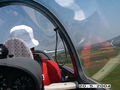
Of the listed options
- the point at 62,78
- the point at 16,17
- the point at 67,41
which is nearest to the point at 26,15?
the point at 16,17

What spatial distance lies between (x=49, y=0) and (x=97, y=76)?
983mm

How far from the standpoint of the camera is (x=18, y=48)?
3967mm

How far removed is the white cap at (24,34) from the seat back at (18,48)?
289mm

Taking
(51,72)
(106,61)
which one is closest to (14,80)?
(106,61)

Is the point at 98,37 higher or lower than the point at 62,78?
higher

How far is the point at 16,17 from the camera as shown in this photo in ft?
15.4

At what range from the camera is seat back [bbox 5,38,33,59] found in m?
3.92

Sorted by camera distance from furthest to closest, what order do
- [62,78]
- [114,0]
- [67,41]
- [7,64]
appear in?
[62,78] < [67,41] < [114,0] < [7,64]

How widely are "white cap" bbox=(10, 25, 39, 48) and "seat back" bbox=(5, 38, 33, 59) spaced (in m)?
0.29

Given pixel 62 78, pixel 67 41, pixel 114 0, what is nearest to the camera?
pixel 114 0

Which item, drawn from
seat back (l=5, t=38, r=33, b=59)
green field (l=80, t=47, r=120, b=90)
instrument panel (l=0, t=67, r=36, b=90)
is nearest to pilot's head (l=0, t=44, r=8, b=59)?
instrument panel (l=0, t=67, r=36, b=90)

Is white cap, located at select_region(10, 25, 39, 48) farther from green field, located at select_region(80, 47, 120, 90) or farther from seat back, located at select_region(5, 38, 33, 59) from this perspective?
green field, located at select_region(80, 47, 120, 90)

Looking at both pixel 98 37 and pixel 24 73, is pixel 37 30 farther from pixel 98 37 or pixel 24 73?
pixel 24 73

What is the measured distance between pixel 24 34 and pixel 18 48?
425 mm
